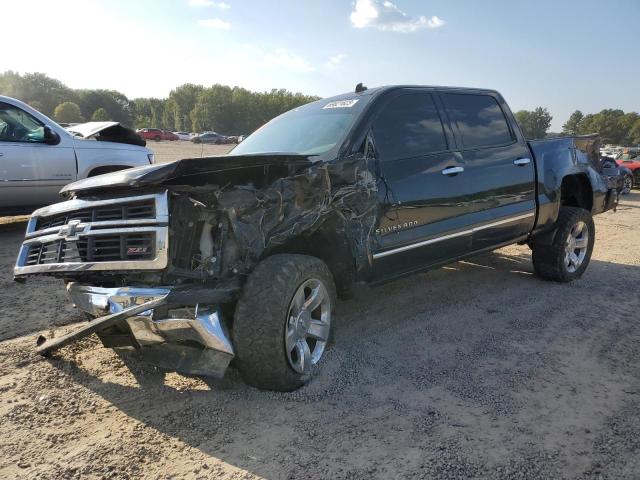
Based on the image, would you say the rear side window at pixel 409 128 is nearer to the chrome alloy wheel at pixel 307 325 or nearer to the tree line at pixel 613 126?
the chrome alloy wheel at pixel 307 325

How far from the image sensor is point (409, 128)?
13.7 feet

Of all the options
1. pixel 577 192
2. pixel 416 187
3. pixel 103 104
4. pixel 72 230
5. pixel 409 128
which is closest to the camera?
pixel 72 230

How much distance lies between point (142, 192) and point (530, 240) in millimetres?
4254

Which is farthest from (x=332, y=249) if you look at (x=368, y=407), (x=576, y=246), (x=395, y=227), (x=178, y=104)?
(x=178, y=104)

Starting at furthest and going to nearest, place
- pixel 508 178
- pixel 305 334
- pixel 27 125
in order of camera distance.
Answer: pixel 27 125, pixel 508 178, pixel 305 334

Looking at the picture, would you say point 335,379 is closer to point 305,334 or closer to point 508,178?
point 305,334

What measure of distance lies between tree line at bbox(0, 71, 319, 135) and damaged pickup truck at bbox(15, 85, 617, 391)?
328 ft

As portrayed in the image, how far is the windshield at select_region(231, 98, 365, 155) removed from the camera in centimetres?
387

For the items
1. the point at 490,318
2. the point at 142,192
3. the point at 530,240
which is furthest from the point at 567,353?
the point at 142,192

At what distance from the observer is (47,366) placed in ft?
11.5

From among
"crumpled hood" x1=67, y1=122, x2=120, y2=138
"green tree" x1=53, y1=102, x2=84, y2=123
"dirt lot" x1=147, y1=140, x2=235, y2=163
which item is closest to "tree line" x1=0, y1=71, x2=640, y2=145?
"green tree" x1=53, y1=102, x2=84, y2=123

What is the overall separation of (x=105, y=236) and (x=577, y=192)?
215 inches

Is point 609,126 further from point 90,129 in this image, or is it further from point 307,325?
point 307,325

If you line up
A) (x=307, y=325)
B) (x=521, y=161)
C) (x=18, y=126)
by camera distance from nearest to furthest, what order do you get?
(x=307, y=325) → (x=521, y=161) → (x=18, y=126)
